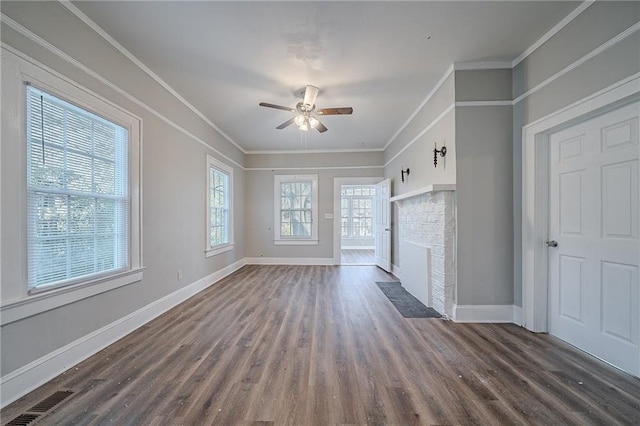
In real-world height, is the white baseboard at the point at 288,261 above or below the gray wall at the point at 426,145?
below

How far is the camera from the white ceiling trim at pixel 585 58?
68.0 inches

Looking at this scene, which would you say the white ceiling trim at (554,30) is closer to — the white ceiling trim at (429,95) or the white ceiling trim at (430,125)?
the white ceiling trim at (429,95)

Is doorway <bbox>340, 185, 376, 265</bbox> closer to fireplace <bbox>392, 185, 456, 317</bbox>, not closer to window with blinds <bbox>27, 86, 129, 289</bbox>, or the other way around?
fireplace <bbox>392, 185, 456, 317</bbox>

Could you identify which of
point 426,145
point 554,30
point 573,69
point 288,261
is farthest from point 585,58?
point 288,261

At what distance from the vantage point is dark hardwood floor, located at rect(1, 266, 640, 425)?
1.45 m

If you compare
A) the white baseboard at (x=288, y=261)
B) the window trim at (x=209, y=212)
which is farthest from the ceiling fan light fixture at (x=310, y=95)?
the white baseboard at (x=288, y=261)

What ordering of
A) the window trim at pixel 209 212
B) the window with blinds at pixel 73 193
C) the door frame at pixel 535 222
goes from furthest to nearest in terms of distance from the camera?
the window trim at pixel 209 212
the door frame at pixel 535 222
the window with blinds at pixel 73 193

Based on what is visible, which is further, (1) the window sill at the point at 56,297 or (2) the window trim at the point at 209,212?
(2) the window trim at the point at 209,212

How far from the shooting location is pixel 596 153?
204 centimetres

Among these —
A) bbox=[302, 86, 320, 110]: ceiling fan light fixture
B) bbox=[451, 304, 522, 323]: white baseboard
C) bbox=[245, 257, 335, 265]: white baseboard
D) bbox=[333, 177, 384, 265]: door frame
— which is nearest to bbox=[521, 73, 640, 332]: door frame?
bbox=[451, 304, 522, 323]: white baseboard

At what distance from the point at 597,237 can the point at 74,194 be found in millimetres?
4385

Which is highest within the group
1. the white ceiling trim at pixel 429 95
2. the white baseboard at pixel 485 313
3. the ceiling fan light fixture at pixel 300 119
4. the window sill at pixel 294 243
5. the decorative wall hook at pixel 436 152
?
the white ceiling trim at pixel 429 95

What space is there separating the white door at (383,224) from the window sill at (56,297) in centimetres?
456

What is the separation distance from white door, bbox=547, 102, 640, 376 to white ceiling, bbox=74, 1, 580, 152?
3.63 feet
